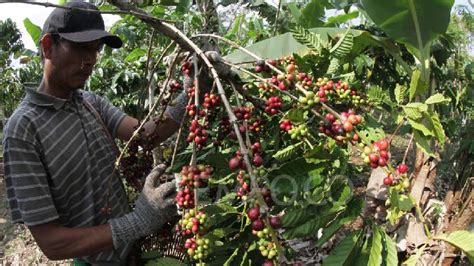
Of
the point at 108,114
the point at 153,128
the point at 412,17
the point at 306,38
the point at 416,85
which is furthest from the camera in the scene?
the point at 108,114

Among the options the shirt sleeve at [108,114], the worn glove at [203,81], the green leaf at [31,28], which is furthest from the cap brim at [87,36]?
the green leaf at [31,28]

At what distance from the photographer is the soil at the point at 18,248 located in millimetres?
4152

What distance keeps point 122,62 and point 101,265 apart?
12.4ft

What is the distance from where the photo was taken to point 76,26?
177 centimetres

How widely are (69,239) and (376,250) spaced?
120cm

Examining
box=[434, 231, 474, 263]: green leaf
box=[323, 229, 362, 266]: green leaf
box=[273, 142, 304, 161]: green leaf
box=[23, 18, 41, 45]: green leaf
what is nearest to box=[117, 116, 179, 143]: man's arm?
box=[273, 142, 304, 161]: green leaf

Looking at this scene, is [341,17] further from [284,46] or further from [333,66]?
[333,66]

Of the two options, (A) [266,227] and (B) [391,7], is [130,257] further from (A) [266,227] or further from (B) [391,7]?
(B) [391,7]

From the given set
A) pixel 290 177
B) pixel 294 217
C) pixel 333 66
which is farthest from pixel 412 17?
pixel 294 217

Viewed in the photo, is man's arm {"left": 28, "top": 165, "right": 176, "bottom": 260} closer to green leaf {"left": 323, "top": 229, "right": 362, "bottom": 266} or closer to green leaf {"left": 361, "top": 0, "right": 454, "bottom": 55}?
green leaf {"left": 323, "top": 229, "right": 362, "bottom": 266}

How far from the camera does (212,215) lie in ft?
4.37

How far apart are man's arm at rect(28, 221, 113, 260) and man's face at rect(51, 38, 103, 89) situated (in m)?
0.62

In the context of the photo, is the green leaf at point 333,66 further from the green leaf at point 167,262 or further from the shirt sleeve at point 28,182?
the shirt sleeve at point 28,182

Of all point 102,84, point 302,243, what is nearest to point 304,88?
point 302,243
